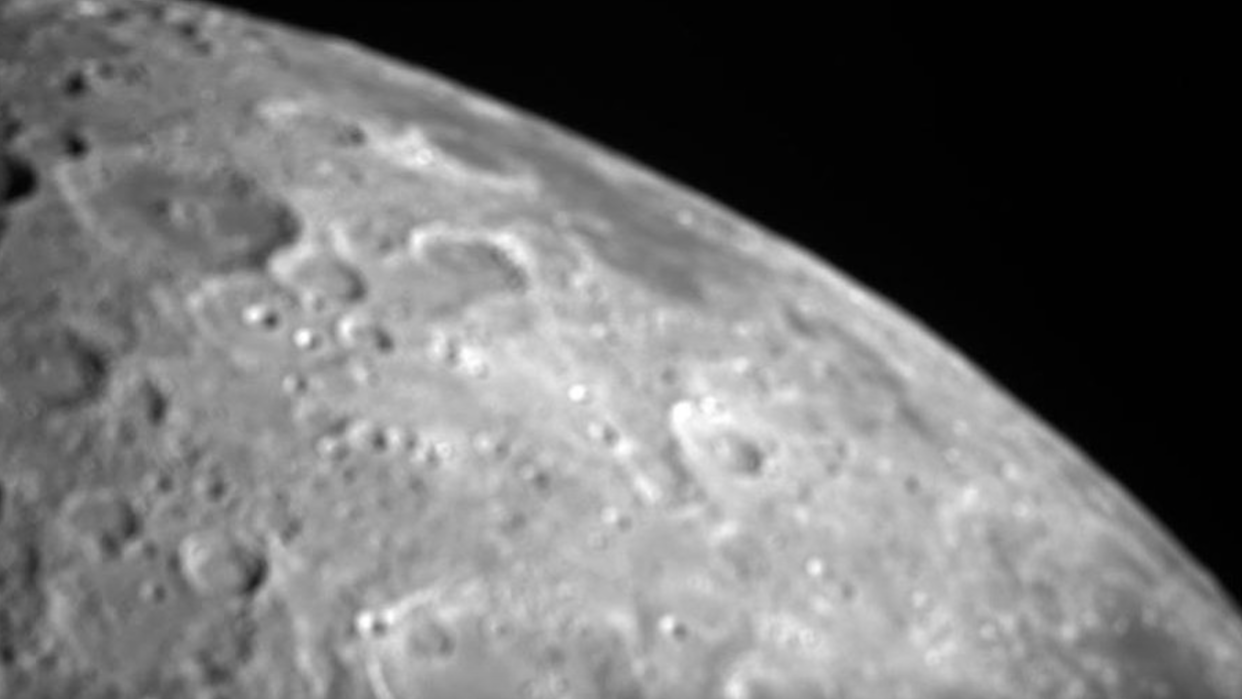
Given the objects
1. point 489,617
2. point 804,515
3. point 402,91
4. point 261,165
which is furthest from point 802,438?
point 402,91

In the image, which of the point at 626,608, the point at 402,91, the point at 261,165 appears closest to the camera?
the point at 626,608

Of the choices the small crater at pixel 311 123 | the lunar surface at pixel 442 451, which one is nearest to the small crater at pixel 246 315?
the lunar surface at pixel 442 451

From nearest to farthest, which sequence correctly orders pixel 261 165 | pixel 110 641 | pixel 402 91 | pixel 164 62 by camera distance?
pixel 110 641 < pixel 261 165 < pixel 164 62 < pixel 402 91

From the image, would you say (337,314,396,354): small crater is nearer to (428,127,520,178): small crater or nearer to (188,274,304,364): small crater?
(188,274,304,364): small crater

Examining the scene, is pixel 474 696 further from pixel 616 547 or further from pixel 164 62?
pixel 164 62

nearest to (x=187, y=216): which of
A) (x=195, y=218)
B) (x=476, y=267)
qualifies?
(x=195, y=218)

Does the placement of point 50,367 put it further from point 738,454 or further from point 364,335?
point 738,454

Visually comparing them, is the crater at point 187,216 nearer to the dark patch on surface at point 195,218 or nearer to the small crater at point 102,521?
the dark patch on surface at point 195,218
